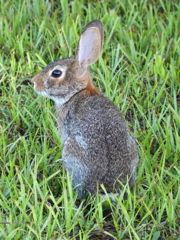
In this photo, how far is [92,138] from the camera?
3.95m

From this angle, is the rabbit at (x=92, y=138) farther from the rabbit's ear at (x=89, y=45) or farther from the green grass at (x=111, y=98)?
the green grass at (x=111, y=98)

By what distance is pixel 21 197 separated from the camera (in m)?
3.77

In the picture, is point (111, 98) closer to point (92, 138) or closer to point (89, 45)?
point (89, 45)

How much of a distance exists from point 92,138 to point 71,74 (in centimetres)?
87

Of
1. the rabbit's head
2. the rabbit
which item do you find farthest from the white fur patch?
the rabbit's head

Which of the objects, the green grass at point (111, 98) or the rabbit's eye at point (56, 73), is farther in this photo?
the rabbit's eye at point (56, 73)

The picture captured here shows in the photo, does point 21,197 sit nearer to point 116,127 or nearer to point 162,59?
point 116,127

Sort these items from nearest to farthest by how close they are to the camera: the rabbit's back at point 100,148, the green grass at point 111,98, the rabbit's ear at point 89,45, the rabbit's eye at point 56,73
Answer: the green grass at point 111,98 < the rabbit's back at point 100,148 < the rabbit's ear at point 89,45 < the rabbit's eye at point 56,73

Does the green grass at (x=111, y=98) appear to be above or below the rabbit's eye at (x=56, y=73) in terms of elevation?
below

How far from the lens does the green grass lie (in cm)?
378

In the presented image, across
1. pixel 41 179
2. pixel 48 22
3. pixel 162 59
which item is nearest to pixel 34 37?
pixel 48 22

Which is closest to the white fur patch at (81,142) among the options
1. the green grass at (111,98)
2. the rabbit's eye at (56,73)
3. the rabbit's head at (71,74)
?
the green grass at (111,98)

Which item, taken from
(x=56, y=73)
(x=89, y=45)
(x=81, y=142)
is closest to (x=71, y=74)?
(x=56, y=73)

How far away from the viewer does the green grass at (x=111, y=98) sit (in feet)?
12.4
